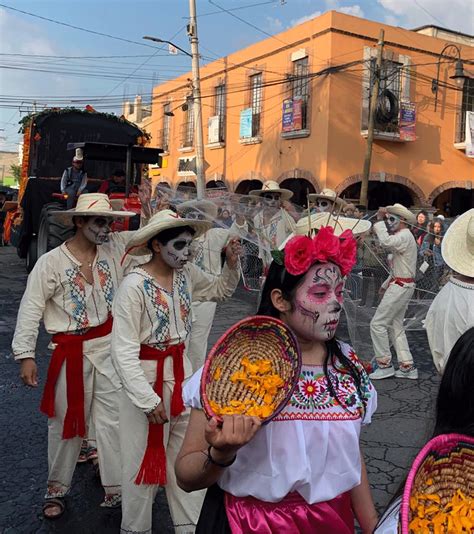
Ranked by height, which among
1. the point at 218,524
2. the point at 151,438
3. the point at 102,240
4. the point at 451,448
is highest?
the point at 102,240

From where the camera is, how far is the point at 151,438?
3.07 m

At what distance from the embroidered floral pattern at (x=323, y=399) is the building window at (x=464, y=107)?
20.8 meters

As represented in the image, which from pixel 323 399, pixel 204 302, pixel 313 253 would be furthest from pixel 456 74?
pixel 323 399

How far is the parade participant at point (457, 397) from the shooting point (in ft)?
5.05

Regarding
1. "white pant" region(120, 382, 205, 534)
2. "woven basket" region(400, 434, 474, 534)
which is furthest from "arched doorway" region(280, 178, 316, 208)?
"woven basket" region(400, 434, 474, 534)

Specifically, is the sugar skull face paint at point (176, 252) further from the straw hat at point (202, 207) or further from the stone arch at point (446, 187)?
the stone arch at point (446, 187)

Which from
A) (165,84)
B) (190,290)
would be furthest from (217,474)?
(165,84)

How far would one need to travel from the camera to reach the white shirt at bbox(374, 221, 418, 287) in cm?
680

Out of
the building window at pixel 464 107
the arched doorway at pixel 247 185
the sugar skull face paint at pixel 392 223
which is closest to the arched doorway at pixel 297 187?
the arched doorway at pixel 247 185

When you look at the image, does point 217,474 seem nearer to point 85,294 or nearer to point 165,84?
point 85,294

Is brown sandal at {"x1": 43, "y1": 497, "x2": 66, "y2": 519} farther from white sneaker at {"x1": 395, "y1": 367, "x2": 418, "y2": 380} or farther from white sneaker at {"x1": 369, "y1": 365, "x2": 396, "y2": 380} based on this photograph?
white sneaker at {"x1": 395, "y1": 367, "x2": 418, "y2": 380}

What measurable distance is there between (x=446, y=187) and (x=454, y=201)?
254cm

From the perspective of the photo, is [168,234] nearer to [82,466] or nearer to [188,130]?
[82,466]

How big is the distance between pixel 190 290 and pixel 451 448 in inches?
90.8
